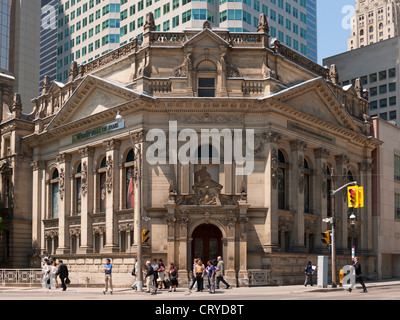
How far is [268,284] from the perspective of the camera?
42.8 meters

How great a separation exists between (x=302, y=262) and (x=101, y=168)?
17.8 m

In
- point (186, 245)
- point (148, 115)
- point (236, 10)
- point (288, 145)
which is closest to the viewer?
point (186, 245)

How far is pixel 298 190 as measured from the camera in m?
48.1

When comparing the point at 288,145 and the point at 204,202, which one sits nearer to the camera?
the point at 204,202

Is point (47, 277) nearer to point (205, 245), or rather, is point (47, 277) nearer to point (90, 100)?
point (205, 245)

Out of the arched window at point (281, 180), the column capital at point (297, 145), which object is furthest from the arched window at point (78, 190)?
the column capital at point (297, 145)

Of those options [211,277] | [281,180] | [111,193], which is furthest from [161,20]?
[211,277]

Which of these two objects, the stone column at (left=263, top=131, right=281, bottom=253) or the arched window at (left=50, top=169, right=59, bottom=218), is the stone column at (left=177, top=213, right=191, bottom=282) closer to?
the stone column at (left=263, top=131, right=281, bottom=253)

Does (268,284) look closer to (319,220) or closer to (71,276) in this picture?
(319,220)

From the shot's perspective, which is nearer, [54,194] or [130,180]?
[130,180]

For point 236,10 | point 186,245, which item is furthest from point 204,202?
point 236,10

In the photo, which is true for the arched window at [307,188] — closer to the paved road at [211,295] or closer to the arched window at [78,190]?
the paved road at [211,295]

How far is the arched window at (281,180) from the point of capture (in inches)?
1866

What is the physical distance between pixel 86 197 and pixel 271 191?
15425 mm
